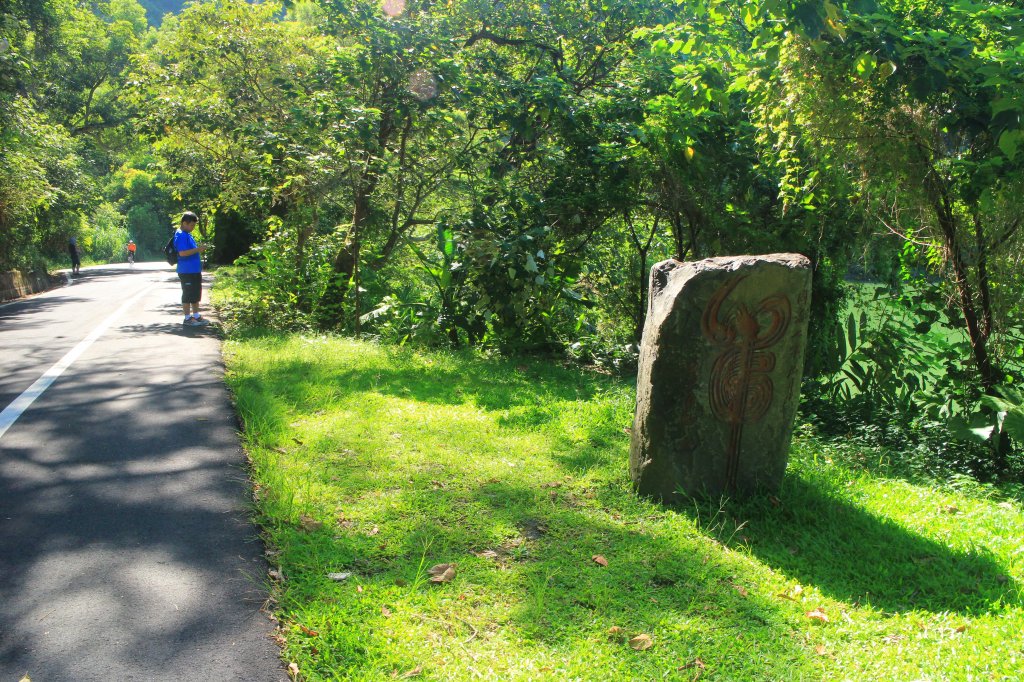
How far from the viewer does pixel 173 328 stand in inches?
479

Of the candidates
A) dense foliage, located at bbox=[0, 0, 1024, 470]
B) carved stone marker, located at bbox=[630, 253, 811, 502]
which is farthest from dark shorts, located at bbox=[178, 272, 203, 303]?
carved stone marker, located at bbox=[630, 253, 811, 502]

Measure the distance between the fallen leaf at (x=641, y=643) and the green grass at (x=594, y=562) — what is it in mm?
28

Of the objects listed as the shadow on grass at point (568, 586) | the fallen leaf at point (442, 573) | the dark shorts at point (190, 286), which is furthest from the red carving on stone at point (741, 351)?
the dark shorts at point (190, 286)

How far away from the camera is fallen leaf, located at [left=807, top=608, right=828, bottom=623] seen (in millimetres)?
3533

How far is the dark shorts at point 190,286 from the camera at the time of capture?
40.2 feet

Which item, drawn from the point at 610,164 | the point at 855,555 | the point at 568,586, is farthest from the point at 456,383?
the point at 855,555

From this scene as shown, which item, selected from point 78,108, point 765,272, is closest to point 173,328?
point 765,272

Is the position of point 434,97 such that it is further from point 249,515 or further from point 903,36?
point 249,515

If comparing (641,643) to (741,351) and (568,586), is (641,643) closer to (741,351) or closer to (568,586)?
(568,586)

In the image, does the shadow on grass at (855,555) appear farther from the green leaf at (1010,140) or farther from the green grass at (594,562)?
the green leaf at (1010,140)

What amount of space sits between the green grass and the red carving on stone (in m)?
0.66

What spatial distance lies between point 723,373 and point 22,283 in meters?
21.3

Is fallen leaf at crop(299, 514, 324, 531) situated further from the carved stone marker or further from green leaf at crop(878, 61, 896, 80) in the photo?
green leaf at crop(878, 61, 896, 80)

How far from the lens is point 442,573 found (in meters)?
3.80
